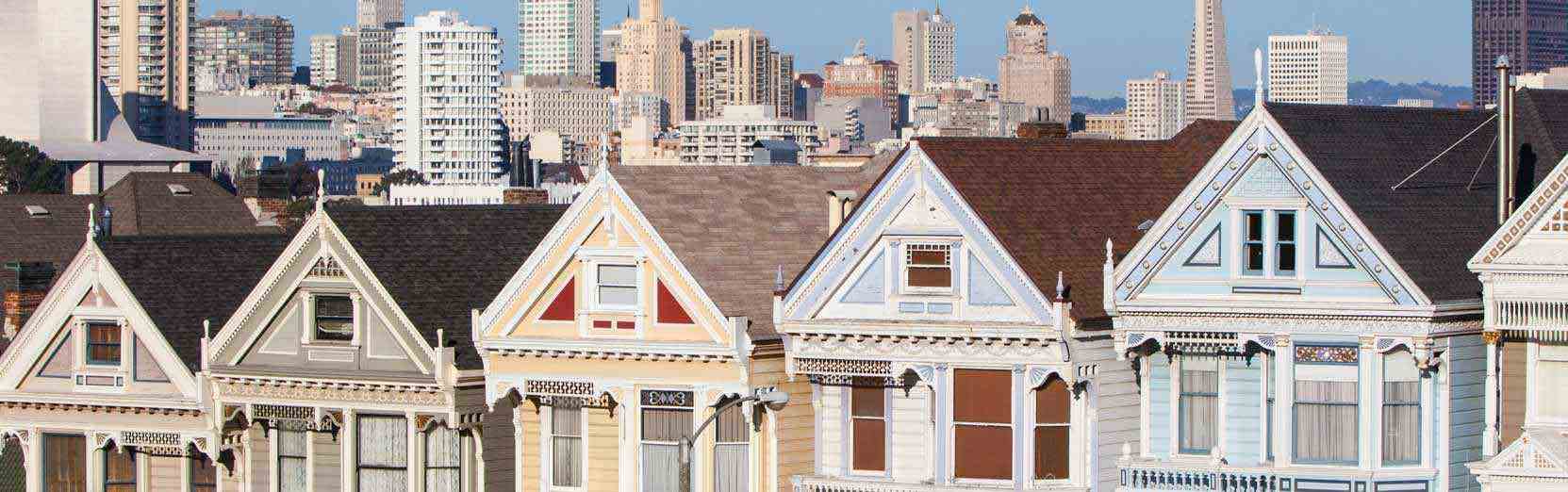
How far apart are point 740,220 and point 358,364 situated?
5.38 m

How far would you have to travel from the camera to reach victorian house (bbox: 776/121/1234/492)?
1406 inches

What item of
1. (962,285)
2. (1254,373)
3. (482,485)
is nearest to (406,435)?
(482,485)

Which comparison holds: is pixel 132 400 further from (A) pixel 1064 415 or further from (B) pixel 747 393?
(A) pixel 1064 415

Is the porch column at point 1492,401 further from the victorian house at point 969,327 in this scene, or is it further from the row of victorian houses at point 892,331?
the victorian house at point 969,327

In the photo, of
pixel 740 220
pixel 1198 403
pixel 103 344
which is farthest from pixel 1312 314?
pixel 103 344

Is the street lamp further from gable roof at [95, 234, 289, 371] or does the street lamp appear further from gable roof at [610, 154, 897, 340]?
gable roof at [95, 234, 289, 371]

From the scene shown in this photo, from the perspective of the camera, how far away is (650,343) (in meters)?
38.4

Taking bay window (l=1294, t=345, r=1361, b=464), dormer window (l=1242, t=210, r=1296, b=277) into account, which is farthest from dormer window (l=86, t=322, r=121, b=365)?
bay window (l=1294, t=345, r=1361, b=464)

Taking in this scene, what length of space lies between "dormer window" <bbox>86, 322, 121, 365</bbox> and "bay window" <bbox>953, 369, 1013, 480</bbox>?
13229 mm

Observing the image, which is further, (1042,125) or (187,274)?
(187,274)

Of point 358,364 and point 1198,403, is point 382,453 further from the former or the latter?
point 1198,403

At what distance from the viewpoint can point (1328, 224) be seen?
33.4m

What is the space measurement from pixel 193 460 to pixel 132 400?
4.15 feet

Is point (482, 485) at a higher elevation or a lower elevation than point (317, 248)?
lower
